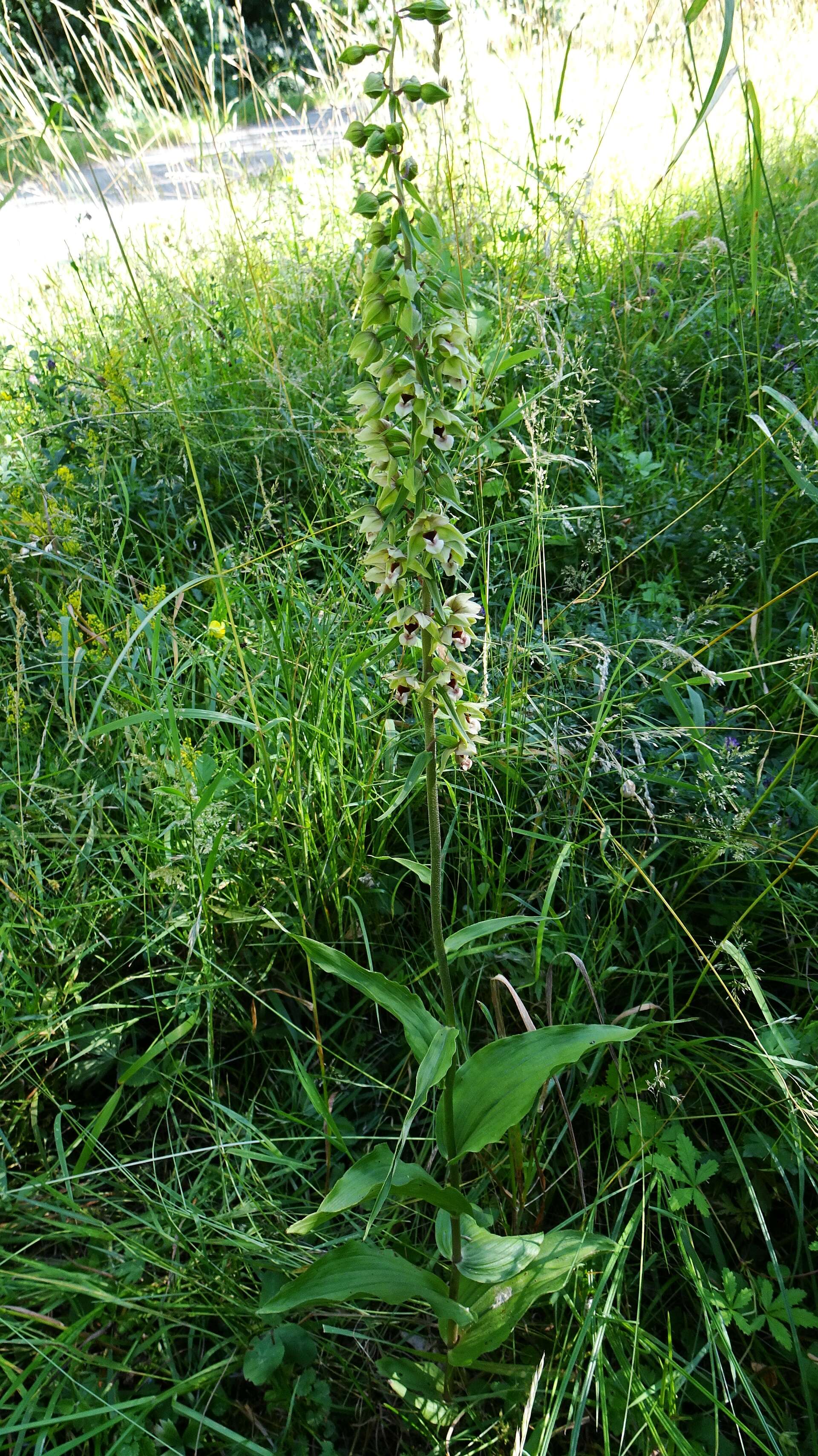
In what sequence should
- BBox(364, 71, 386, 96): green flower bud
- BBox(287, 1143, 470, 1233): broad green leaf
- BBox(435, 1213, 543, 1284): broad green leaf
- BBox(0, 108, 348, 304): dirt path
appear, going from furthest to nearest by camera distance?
BBox(0, 108, 348, 304): dirt path
BBox(435, 1213, 543, 1284): broad green leaf
BBox(287, 1143, 470, 1233): broad green leaf
BBox(364, 71, 386, 96): green flower bud

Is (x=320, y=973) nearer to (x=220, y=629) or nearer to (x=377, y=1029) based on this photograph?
(x=377, y=1029)

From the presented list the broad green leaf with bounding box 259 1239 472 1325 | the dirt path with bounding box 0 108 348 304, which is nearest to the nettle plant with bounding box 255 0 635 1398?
the broad green leaf with bounding box 259 1239 472 1325

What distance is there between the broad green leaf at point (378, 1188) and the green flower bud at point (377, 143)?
4.00 ft

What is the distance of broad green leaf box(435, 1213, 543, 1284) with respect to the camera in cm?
127

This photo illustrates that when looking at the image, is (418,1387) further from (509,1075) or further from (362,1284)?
(509,1075)

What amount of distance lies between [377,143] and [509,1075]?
1.18m

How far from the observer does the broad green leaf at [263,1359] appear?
1.26m

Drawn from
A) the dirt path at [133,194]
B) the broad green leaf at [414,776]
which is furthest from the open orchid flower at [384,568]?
the dirt path at [133,194]

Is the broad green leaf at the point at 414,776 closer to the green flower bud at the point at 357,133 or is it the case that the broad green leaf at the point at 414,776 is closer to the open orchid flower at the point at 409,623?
the open orchid flower at the point at 409,623

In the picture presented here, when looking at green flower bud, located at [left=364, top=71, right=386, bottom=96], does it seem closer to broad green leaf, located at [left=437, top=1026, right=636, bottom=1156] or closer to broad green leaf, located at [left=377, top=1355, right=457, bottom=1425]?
broad green leaf, located at [left=437, top=1026, right=636, bottom=1156]

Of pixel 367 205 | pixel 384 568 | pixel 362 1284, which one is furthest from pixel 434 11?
pixel 362 1284

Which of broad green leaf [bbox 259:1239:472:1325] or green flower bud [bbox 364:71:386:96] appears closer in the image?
green flower bud [bbox 364:71:386:96]

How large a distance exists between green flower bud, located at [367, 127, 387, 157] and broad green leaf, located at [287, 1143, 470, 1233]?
1219 mm

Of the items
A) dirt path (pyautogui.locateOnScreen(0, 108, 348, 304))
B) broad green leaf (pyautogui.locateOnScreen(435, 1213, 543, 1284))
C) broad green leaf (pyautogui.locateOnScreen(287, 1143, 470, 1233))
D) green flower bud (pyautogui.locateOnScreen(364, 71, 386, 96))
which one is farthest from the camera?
dirt path (pyautogui.locateOnScreen(0, 108, 348, 304))
